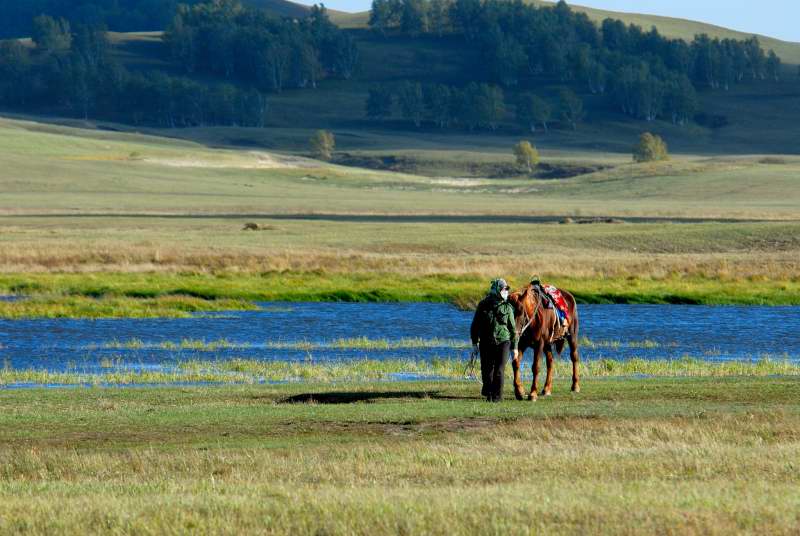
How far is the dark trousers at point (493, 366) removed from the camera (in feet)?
69.2

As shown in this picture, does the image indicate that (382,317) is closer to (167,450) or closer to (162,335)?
(162,335)

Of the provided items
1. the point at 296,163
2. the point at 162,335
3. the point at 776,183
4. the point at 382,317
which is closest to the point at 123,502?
the point at 162,335

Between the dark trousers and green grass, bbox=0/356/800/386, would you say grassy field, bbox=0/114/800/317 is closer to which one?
green grass, bbox=0/356/800/386

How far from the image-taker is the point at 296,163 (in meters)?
182

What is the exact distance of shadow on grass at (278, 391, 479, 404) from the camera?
2162 centimetres

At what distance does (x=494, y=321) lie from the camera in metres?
21.0

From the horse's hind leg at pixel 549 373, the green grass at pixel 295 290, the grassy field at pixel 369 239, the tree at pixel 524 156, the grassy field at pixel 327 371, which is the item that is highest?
the horse's hind leg at pixel 549 373

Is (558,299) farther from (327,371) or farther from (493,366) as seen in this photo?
(327,371)

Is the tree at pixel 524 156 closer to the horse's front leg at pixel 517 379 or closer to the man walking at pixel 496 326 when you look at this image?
the horse's front leg at pixel 517 379

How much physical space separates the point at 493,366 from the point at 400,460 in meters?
5.88

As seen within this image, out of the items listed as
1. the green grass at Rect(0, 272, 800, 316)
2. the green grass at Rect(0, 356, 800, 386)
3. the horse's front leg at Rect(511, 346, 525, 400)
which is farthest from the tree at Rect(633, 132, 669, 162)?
the horse's front leg at Rect(511, 346, 525, 400)

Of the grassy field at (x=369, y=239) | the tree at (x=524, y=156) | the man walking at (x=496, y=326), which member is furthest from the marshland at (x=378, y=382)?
the tree at (x=524, y=156)

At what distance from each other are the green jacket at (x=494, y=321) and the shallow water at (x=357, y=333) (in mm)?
9145

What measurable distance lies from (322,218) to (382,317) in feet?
159
